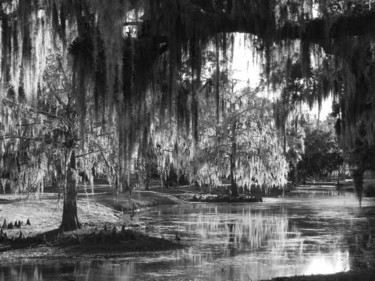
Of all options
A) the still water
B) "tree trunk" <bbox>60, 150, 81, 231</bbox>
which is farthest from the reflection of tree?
"tree trunk" <bbox>60, 150, 81, 231</bbox>

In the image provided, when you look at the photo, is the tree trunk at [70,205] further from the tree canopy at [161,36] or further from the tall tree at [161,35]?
the tall tree at [161,35]

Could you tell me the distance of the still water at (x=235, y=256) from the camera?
1300cm

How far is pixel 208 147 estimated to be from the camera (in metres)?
39.5

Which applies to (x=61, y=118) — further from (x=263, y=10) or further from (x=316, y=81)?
(x=263, y=10)

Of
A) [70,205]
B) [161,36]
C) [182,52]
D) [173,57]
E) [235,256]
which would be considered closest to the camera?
[161,36]

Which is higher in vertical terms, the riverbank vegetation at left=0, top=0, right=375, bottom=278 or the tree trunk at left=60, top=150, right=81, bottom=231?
the riverbank vegetation at left=0, top=0, right=375, bottom=278

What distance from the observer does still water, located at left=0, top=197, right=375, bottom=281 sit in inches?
512

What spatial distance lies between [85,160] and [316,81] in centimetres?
1023

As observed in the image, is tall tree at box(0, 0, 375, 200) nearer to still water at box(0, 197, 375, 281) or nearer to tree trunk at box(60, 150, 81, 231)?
still water at box(0, 197, 375, 281)

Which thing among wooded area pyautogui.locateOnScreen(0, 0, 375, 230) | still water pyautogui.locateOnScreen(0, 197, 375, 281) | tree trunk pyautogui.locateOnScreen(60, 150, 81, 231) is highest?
wooded area pyautogui.locateOnScreen(0, 0, 375, 230)

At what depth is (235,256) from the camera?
16031 millimetres

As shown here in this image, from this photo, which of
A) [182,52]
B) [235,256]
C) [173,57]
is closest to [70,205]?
[235,256]

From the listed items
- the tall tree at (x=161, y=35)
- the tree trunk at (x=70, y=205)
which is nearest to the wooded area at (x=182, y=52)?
the tall tree at (x=161, y=35)

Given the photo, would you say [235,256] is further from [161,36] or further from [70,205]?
[161,36]
